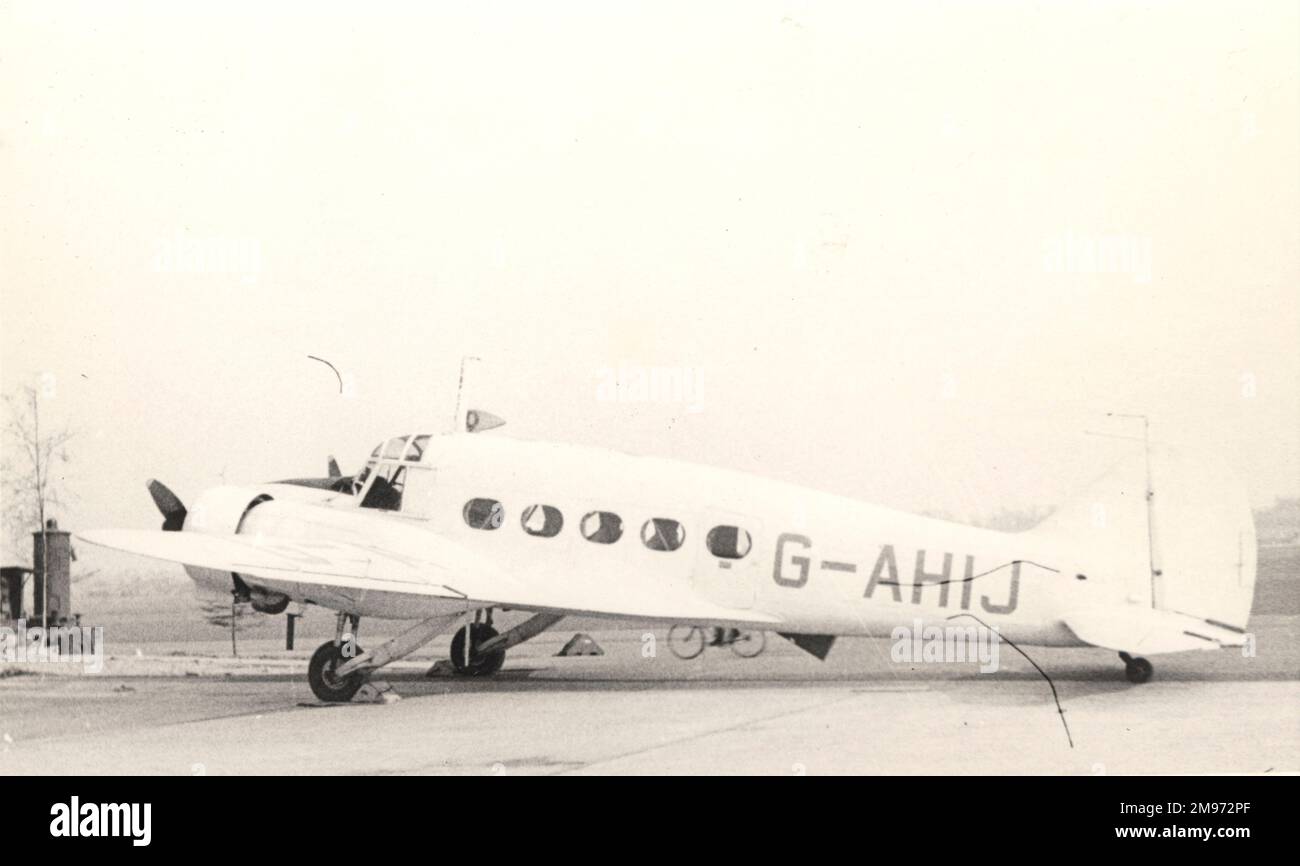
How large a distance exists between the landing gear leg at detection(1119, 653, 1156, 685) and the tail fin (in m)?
0.62

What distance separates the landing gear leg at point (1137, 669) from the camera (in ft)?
32.3

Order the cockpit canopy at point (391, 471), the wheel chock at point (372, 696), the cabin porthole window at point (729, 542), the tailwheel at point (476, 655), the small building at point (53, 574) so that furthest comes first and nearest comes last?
the small building at point (53, 574) → the tailwheel at point (476, 655) → the cockpit canopy at point (391, 471) → the wheel chock at point (372, 696) → the cabin porthole window at point (729, 542)

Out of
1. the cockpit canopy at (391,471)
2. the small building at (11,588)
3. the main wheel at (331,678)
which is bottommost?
the main wheel at (331,678)

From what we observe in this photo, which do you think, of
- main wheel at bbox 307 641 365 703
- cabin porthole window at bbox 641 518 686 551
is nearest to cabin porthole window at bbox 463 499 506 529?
cabin porthole window at bbox 641 518 686 551

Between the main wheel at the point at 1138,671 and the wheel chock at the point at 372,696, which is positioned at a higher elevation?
the main wheel at the point at 1138,671

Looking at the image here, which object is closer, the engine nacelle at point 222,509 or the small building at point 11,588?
the engine nacelle at point 222,509

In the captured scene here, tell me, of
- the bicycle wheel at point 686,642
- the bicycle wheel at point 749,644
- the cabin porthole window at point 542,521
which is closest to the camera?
the cabin porthole window at point 542,521

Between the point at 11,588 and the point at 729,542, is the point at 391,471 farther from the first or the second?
the point at 11,588

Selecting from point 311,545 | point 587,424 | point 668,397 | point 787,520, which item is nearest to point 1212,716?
point 787,520

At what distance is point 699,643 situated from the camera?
13.6 m

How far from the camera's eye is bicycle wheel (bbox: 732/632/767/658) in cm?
1374

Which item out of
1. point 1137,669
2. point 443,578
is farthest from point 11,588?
point 1137,669

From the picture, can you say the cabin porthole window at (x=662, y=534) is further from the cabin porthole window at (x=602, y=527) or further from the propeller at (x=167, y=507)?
the propeller at (x=167, y=507)
